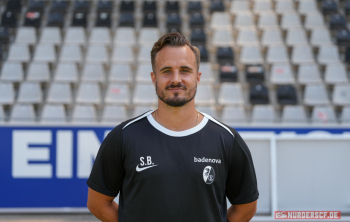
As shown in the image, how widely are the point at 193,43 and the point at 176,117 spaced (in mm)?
6641

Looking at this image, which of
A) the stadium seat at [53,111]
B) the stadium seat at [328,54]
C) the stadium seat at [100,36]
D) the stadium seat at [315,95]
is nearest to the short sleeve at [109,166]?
the stadium seat at [53,111]

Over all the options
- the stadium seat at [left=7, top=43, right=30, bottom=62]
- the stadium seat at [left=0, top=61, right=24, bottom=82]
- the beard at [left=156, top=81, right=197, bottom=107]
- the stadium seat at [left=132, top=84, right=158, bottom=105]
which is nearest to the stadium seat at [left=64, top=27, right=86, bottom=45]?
the stadium seat at [left=7, top=43, right=30, bottom=62]

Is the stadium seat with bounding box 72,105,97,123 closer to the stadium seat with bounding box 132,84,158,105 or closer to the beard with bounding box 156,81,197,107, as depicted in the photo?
the stadium seat with bounding box 132,84,158,105

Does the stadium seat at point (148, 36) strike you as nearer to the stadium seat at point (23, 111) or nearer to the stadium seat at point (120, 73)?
the stadium seat at point (120, 73)

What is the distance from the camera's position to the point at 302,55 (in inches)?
302

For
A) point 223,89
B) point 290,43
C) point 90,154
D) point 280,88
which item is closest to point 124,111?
point 223,89

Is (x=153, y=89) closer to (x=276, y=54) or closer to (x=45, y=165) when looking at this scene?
(x=276, y=54)

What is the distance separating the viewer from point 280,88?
22.6ft

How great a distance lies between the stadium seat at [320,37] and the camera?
8.06 meters

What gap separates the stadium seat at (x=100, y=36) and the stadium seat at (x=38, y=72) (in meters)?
1.27

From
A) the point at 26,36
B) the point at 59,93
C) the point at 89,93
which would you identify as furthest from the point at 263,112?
the point at 26,36

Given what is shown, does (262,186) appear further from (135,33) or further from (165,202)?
(135,33)

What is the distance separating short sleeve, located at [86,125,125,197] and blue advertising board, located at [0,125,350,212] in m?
2.28

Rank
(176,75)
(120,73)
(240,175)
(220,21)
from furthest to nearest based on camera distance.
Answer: (220,21)
(120,73)
(240,175)
(176,75)
